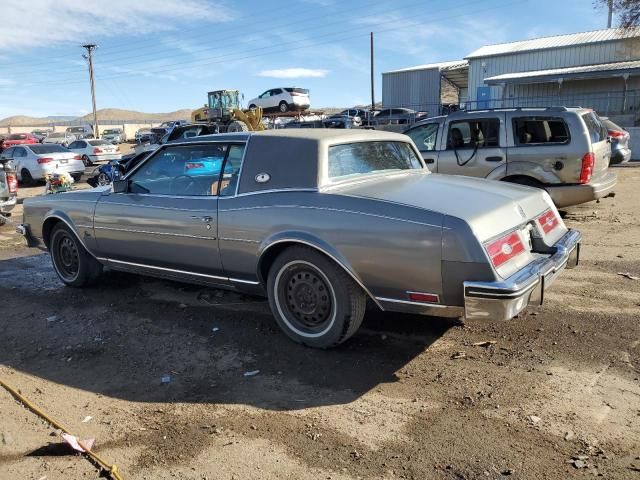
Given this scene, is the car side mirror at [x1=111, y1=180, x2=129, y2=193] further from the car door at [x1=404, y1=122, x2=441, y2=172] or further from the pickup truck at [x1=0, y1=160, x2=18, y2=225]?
the pickup truck at [x1=0, y1=160, x2=18, y2=225]

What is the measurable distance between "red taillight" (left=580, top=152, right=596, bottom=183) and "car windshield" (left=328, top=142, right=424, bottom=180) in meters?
3.56

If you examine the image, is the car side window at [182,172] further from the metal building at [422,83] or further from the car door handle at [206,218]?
the metal building at [422,83]

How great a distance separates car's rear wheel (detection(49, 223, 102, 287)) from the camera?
19.1 feet

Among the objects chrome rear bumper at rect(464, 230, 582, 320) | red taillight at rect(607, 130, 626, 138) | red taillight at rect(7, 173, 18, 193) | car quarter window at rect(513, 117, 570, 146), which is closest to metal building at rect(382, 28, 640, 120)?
red taillight at rect(607, 130, 626, 138)

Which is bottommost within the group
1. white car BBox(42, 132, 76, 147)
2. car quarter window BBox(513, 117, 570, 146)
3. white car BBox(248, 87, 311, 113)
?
car quarter window BBox(513, 117, 570, 146)

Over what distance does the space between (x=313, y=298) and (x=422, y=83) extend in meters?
38.4

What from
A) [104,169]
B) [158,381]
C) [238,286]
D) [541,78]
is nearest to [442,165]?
[238,286]

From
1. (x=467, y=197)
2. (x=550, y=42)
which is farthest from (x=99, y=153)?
(x=550, y=42)

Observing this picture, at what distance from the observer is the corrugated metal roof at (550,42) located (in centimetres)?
3206

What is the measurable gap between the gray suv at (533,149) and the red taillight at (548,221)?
3.56 m

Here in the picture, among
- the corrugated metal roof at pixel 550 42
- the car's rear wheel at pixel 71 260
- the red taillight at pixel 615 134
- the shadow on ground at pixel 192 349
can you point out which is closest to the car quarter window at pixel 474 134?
the shadow on ground at pixel 192 349

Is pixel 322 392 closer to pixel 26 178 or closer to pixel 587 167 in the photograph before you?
pixel 587 167

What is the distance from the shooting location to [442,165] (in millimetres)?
8719

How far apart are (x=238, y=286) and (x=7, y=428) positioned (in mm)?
1862
